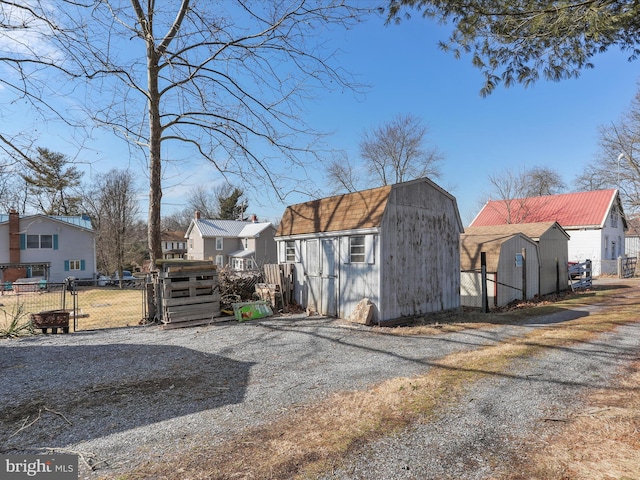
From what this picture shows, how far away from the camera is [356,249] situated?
9.86 m

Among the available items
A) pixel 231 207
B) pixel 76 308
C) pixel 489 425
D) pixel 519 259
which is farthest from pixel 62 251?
pixel 489 425

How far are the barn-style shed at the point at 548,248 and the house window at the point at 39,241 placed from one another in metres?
32.0

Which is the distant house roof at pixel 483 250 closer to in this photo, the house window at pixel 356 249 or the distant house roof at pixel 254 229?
the house window at pixel 356 249

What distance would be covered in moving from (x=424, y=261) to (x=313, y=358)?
5.24 metres

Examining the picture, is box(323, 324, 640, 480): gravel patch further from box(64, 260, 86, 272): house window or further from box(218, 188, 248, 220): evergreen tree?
→ box(218, 188, 248, 220): evergreen tree

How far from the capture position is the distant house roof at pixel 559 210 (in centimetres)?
2575

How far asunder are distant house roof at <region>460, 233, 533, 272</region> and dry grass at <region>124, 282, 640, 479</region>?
7658 millimetres

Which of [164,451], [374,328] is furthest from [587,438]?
[374,328]

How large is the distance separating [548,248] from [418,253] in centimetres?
956

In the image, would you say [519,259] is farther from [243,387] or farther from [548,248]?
[243,387]

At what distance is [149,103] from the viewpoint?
10203 mm

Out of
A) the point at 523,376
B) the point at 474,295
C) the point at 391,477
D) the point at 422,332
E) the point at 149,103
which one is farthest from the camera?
the point at 474,295

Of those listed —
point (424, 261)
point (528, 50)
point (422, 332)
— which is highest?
point (528, 50)

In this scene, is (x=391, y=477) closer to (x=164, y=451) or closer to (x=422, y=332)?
(x=164, y=451)
